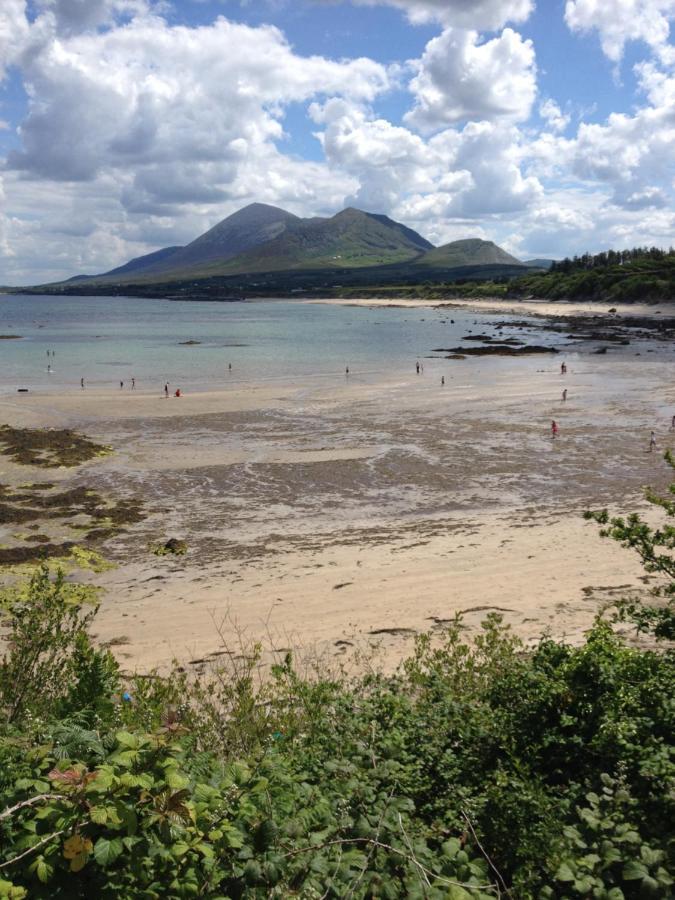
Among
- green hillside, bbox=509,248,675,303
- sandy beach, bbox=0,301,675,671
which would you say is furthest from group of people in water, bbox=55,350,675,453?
green hillside, bbox=509,248,675,303

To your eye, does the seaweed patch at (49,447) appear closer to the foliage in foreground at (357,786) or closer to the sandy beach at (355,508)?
the sandy beach at (355,508)

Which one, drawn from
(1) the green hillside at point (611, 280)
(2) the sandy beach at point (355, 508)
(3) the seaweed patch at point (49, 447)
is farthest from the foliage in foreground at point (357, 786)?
(1) the green hillside at point (611, 280)

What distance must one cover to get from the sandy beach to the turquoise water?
41.2ft

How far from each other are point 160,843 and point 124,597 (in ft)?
39.9

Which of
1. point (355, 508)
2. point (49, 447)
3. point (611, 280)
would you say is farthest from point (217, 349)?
point (611, 280)

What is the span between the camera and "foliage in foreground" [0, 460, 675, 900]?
12.7 feet

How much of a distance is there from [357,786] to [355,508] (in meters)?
16.6

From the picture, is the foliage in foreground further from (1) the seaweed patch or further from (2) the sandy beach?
(1) the seaweed patch

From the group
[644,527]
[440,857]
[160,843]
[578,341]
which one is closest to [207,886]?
[160,843]

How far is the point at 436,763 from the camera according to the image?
656cm

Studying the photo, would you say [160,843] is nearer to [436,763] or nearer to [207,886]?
[207,886]

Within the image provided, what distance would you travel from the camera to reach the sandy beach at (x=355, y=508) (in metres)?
13.7

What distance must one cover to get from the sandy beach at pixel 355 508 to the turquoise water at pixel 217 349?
1256 cm

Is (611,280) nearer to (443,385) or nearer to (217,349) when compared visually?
(217,349)
